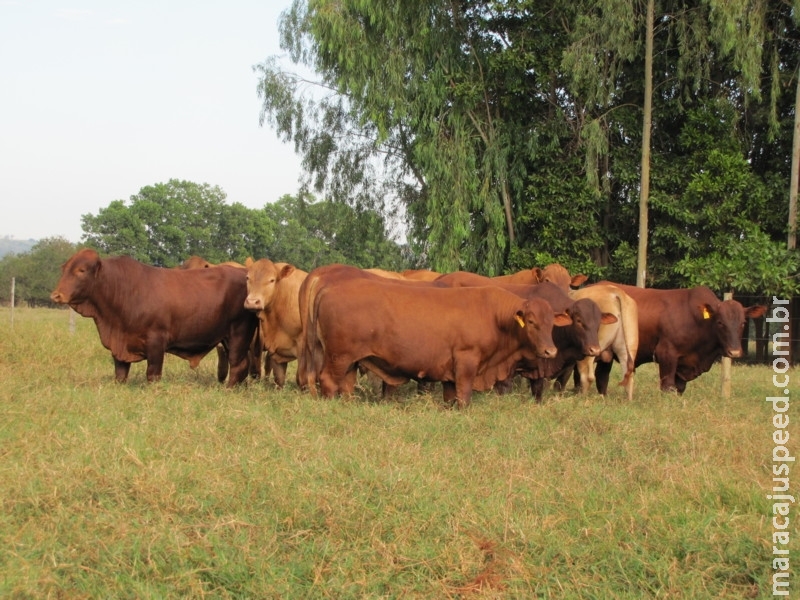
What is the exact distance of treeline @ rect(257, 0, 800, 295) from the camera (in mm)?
19344

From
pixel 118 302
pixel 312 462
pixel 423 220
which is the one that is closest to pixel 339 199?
pixel 423 220

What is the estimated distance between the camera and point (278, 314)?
1017 centimetres

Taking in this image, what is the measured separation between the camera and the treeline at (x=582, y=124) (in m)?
19.3

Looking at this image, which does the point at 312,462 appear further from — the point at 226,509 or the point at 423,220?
the point at 423,220

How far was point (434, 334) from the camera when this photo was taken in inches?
339

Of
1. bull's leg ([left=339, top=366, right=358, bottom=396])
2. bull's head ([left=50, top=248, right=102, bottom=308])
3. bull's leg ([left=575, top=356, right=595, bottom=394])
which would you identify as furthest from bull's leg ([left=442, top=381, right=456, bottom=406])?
bull's head ([left=50, top=248, right=102, bottom=308])

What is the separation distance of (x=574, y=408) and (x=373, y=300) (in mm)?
2303

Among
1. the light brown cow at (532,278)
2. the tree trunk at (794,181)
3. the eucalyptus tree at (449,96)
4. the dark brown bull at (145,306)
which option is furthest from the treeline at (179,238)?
the dark brown bull at (145,306)

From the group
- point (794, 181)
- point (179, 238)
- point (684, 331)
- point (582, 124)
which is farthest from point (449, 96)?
point (179, 238)

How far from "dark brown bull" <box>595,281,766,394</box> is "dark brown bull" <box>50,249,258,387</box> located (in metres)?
4.95

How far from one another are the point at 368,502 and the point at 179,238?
56167 mm

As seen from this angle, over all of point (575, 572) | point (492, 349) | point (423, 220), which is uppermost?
point (423, 220)

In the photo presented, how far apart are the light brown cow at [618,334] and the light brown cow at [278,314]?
356 centimetres

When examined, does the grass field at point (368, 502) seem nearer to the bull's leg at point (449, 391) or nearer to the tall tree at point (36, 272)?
the bull's leg at point (449, 391)
